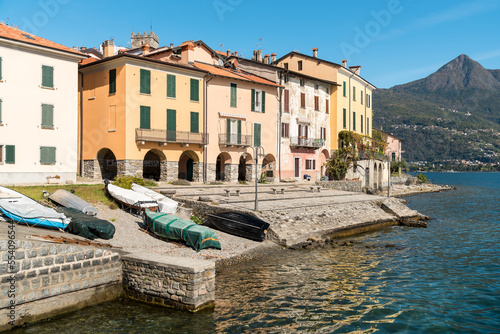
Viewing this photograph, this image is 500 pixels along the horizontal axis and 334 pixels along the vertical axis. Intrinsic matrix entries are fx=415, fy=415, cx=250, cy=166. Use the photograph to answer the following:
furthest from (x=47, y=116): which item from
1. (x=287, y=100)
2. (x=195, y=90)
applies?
(x=287, y=100)

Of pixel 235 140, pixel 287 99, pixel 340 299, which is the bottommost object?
pixel 340 299

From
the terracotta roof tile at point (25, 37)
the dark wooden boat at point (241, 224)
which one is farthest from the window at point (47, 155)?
the dark wooden boat at point (241, 224)

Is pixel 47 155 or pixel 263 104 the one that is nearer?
pixel 47 155

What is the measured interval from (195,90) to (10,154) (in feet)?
50.5

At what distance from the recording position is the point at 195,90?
36406 mm

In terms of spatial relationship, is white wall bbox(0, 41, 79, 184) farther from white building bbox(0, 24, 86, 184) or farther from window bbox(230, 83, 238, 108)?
window bbox(230, 83, 238, 108)

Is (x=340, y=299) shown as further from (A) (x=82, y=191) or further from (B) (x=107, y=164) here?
(B) (x=107, y=164)

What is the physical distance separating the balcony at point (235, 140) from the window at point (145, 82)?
8.35 meters

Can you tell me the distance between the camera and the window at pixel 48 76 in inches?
1139

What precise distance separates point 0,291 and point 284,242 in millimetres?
14259

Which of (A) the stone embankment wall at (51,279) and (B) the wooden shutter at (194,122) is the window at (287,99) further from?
(A) the stone embankment wall at (51,279)

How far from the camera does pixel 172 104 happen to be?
3466cm

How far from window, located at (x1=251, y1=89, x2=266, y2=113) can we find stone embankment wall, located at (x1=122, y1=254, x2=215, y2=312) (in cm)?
2930

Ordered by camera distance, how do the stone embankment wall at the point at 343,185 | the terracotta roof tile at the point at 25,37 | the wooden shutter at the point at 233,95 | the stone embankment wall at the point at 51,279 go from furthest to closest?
1. the stone embankment wall at the point at 343,185
2. the wooden shutter at the point at 233,95
3. the terracotta roof tile at the point at 25,37
4. the stone embankment wall at the point at 51,279
